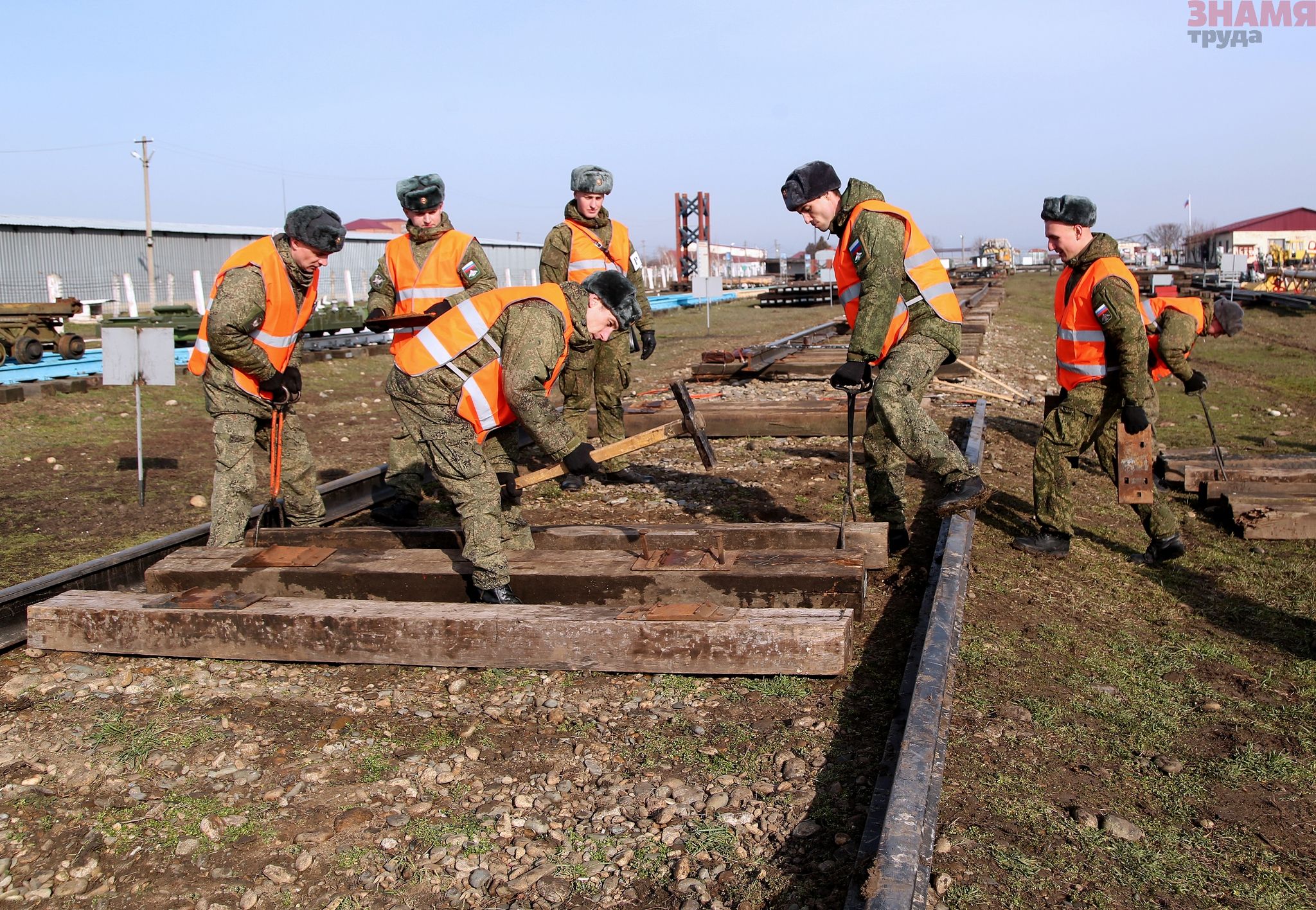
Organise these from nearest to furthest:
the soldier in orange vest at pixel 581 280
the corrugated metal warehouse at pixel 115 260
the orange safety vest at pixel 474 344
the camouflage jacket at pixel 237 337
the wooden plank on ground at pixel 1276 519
Result: the orange safety vest at pixel 474 344, the camouflage jacket at pixel 237 337, the wooden plank on ground at pixel 1276 519, the soldier in orange vest at pixel 581 280, the corrugated metal warehouse at pixel 115 260

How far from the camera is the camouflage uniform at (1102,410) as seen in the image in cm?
540

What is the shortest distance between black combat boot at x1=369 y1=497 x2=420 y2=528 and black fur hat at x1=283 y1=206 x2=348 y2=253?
1.77m

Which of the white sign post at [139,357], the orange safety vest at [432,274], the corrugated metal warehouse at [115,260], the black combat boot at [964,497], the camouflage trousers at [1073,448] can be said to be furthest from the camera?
the corrugated metal warehouse at [115,260]

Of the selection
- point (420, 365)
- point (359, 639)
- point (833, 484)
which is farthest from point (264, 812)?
point (833, 484)

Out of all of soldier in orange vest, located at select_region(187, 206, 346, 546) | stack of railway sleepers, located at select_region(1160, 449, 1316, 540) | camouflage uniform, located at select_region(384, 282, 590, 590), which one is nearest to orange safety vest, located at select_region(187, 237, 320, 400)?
soldier in orange vest, located at select_region(187, 206, 346, 546)

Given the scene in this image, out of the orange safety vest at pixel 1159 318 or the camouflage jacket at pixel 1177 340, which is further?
the orange safety vest at pixel 1159 318

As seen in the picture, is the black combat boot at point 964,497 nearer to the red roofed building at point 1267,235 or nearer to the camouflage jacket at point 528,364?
the camouflage jacket at point 528,364

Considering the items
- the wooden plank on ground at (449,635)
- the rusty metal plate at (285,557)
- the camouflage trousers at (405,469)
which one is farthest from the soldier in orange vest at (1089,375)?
the rusty metal plate at (285,557)

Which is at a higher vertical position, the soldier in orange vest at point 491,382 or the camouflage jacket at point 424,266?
the camouflage jacket at point 424,266

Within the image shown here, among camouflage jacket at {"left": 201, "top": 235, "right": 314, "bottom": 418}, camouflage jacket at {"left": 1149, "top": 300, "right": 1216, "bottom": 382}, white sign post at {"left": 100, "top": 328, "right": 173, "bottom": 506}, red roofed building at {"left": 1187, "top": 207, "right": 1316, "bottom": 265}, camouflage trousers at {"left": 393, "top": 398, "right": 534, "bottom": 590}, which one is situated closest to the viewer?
camouflage trousers at {"left": 393, "top": 398, "right": 534, "bottom": 590}

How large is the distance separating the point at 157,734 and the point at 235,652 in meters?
0.65

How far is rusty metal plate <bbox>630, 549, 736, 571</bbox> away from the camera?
14.9ft

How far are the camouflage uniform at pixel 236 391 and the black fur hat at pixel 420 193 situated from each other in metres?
0.95

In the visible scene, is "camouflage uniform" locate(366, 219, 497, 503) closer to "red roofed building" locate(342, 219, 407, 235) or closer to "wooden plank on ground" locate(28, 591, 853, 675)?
"wooden plank on ground" locate(28, 591, 853, 675)
